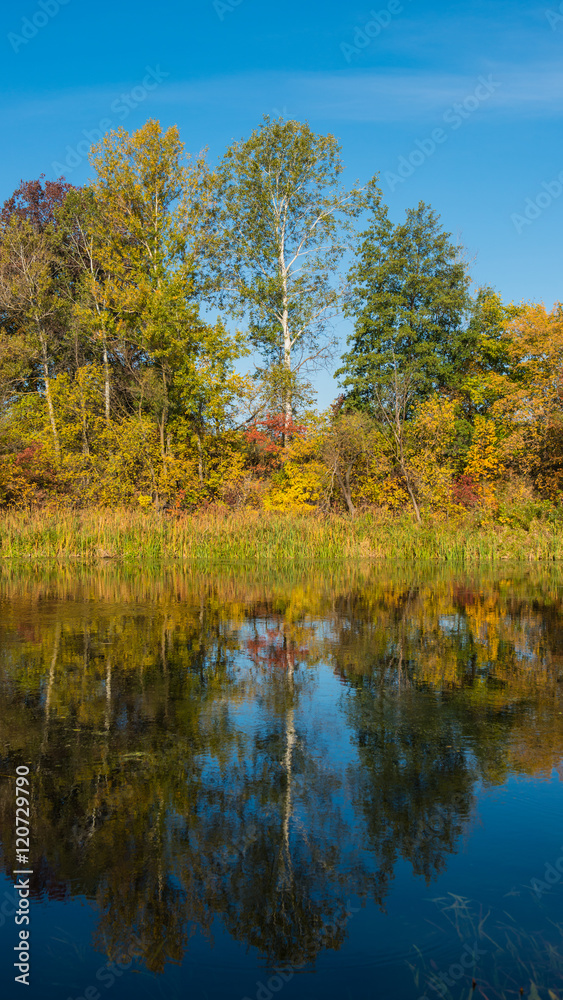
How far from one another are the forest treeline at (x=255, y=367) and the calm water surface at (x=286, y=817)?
743 inches

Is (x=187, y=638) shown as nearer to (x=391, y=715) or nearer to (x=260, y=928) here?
(x=391, y=715)

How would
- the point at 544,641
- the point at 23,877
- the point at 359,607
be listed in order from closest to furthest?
the point at 23,877
the point at 544,641
the point at 359,607

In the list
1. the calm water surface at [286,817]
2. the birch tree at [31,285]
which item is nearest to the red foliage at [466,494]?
the birch tree at [31,285]

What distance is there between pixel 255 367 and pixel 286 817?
3073 cm

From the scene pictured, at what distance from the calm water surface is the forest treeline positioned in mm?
18884

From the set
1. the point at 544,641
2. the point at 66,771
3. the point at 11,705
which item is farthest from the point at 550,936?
the point at 544,641

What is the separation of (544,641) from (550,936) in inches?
258

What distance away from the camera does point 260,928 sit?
3199 millimetres

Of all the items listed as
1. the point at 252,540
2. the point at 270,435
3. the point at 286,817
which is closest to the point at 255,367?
the point at 270,435

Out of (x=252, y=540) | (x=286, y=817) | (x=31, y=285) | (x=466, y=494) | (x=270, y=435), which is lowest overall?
(x=286, y=817)

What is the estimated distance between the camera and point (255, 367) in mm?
33969

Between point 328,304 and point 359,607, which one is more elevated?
point 328,304

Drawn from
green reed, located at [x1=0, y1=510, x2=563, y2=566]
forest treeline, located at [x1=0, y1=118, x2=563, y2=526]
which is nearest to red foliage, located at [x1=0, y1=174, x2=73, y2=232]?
forest treeline, located at [x1=0, y1=118, x2=563, y2=526]

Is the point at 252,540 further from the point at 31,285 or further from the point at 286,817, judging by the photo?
the point at 31,285
